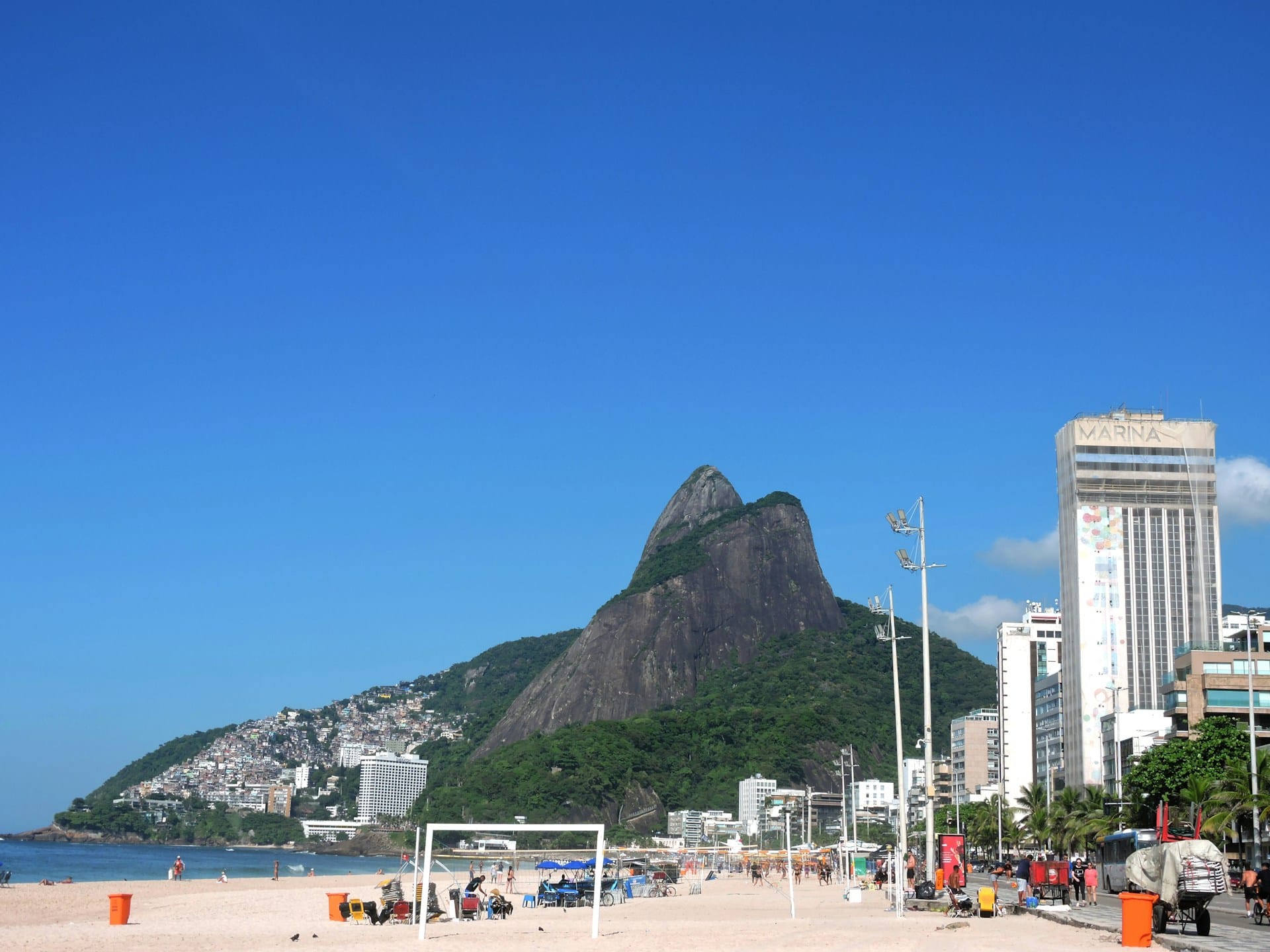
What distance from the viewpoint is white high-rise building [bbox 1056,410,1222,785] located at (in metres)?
102

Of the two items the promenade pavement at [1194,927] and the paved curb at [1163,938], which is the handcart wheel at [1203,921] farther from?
the paved curb at [1163,938]

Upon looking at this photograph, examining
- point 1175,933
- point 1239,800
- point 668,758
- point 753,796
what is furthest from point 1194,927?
point 668,758

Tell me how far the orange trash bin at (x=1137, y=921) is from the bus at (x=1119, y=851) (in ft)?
70.0

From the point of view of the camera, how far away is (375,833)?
17188cm

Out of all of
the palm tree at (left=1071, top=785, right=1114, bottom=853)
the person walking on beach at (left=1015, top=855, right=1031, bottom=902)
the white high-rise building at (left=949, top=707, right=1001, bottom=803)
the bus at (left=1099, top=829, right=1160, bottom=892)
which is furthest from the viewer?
the white high-rise building at (left=949, top=707, right=1001, bottom=803)

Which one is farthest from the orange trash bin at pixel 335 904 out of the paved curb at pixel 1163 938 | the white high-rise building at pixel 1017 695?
the white high-rise building at pixel 1017 695

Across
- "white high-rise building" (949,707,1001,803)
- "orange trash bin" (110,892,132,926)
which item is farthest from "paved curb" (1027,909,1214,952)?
"white high-rise building" (949,707,1001,803)

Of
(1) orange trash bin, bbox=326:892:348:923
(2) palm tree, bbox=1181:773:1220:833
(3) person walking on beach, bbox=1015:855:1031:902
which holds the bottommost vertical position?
(1) orange trash bin, bbox=326:892:348:923

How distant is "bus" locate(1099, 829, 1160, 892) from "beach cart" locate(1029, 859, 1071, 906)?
4.60 meters

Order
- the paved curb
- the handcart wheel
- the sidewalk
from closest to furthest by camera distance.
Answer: the paved curb, the sidewalk, the handcart wheel

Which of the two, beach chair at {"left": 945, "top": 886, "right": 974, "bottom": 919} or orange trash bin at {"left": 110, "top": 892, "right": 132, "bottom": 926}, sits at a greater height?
beach chair at {"left": 945, "top": 886, "right": 974, "bottom": 919}

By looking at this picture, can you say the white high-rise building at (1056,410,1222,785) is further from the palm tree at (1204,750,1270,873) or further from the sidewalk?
the sidewalk

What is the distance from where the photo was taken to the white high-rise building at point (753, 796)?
498ft

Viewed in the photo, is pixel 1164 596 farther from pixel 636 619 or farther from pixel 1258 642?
pixel 636 619
